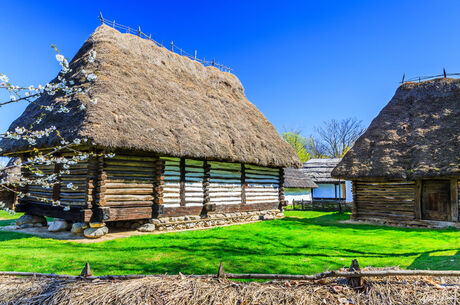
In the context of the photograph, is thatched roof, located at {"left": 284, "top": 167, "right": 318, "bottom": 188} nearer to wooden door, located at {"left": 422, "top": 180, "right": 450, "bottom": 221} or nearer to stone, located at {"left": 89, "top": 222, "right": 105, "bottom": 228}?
wooden door, located at {"left": 422, "top": 180, "right": 450, "bottom": 221}

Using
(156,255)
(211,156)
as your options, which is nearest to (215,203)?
(211,156)

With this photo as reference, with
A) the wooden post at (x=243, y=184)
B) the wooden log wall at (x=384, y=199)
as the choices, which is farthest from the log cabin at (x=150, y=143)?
the wooden log wall at (x=384, y=199)

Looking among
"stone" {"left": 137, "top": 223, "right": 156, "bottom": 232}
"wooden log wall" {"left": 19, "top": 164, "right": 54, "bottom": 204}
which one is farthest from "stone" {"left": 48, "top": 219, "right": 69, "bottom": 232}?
"stone" {"left": 137, "top": 223, "right": 156, "bottom": 232}

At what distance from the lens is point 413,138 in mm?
15023

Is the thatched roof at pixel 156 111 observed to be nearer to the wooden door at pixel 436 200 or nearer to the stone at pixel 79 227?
the stone at pixel 79 227

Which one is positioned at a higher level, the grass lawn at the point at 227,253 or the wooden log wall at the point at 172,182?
the wooden log wall at the point at 172,182

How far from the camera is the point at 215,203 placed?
13.5m

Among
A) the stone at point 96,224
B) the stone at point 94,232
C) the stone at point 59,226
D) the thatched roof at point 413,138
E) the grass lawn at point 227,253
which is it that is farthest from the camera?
the thatched roof at point 413,138

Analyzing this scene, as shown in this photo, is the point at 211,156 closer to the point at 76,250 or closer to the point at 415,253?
the point at 76,250

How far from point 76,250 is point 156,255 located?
2.22 m

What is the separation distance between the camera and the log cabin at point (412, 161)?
44.0ft

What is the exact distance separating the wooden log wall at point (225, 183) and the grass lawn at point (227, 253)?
3.09 meters

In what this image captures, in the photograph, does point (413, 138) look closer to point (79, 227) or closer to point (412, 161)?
point (412, 161)

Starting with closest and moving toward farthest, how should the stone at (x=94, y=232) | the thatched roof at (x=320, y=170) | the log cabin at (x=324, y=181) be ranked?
the stone at (x=94, y=232) < the log cabin at (x=324, y=181) < the thatched roof at (x=320, y=170)
